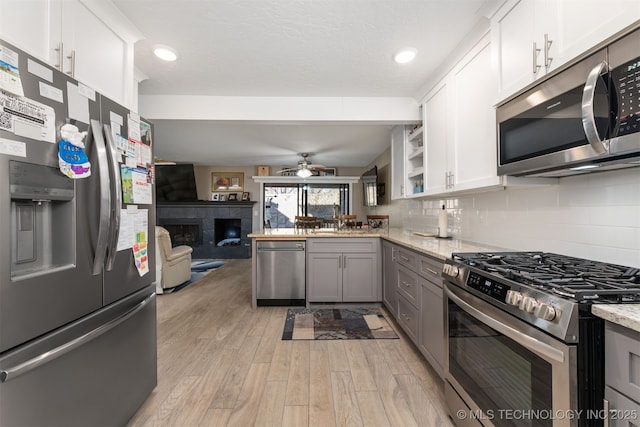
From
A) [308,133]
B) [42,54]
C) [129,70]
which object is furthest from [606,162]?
[308,133]

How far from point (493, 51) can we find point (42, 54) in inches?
91.9

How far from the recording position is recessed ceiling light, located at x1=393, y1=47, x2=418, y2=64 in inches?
84.9

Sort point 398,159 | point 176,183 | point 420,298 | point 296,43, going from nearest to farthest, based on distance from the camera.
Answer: point 296,43 → point 420,298 → point 398,159 → point 176,183

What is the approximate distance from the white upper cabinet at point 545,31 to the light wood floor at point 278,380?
6.20ft

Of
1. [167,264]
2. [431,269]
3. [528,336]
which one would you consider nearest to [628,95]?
[528,336]

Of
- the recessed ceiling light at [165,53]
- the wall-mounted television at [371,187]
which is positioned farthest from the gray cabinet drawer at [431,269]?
the wall-mounted television at [371,187]

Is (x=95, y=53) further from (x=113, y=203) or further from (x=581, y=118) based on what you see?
(x=581, y=118)

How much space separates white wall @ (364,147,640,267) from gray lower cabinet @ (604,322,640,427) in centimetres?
74

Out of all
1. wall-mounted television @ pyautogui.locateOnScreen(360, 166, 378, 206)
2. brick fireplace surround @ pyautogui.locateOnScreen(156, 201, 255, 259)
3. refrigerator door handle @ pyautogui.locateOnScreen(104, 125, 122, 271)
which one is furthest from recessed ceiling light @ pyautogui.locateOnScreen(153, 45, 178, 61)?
brick fireplace surround @ pyautogui.locateOnScreen(156, 201, 255, 259)

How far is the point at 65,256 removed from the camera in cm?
112

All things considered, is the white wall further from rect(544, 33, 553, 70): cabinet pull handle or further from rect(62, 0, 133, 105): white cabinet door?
rect(62, 0, 133, 105): white cabinet door

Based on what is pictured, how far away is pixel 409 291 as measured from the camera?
7.86 feet

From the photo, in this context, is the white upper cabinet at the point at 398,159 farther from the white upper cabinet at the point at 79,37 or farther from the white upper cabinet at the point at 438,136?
the white upper cabinet at the point at 79,37

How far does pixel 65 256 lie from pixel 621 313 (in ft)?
6.08
